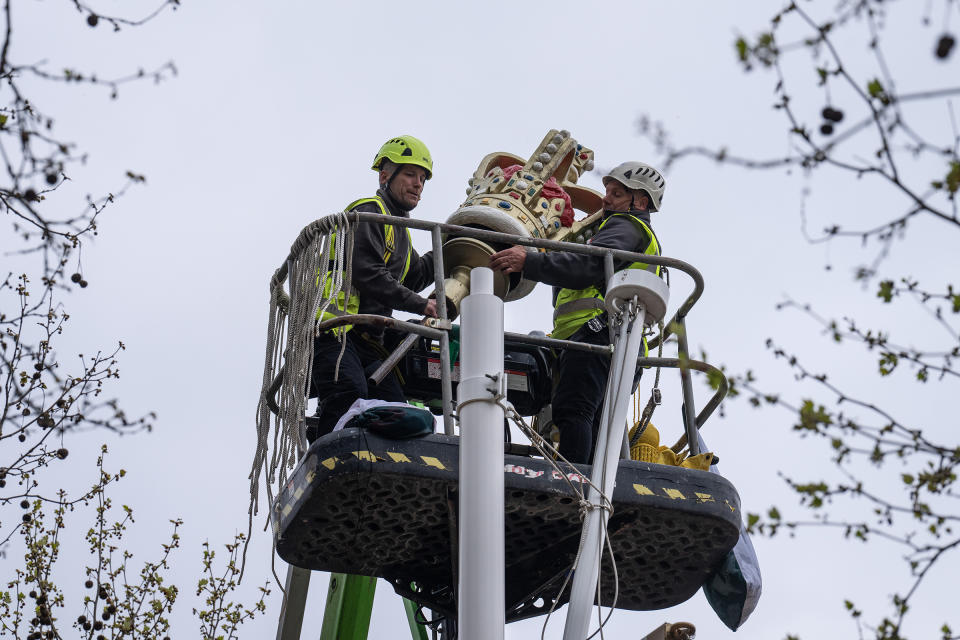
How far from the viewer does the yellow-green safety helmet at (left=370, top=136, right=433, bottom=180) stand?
8469mm

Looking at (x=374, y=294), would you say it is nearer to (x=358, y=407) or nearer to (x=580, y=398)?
(x=358, y=407)

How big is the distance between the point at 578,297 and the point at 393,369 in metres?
1.05

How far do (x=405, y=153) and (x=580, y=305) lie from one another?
140 centimetres

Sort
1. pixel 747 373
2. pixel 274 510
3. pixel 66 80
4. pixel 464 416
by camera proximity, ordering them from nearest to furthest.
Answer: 1. pixel 747 373
2. pixel 66 80
3. pixel 464 416
4. pixel 274 510

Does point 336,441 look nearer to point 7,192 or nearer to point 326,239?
point 326,239

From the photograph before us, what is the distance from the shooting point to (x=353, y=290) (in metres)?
7.76

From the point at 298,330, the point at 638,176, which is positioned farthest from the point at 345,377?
the point at 638,176

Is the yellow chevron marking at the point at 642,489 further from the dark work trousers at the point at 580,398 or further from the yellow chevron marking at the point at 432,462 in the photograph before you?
the yellow chevron marking at the point at 432,462

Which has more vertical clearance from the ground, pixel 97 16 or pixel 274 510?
pixel 97 16

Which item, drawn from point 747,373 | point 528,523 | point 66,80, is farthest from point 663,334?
point 66,80

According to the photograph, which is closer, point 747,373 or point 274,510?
A: point 747,373

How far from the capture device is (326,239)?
7.50 metres

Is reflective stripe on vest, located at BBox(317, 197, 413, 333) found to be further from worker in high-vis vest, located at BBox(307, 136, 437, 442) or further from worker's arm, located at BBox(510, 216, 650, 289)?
worker's arm, located at BBox(510, 216, 650, 289)

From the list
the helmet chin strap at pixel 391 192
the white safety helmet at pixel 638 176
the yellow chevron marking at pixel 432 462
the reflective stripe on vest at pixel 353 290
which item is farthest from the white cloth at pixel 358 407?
the white safety helmet at pixel 638 176
